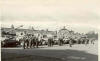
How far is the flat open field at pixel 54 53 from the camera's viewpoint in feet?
3.15

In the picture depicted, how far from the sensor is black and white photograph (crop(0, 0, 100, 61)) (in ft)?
3.15

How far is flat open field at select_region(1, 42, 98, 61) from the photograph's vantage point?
0.96 meters

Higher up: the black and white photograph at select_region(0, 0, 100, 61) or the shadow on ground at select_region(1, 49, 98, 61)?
the black and white photograph at select_region(0, 0, 100, 61)

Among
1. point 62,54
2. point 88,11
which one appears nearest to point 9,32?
point 62,54

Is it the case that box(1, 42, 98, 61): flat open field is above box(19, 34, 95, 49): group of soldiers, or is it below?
below

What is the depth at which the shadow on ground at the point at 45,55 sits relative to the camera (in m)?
0.96

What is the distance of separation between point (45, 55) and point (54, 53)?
0.05 metres

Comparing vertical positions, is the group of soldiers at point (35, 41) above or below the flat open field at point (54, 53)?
above

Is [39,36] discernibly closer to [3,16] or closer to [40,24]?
[40,24]

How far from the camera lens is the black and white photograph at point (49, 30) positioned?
96 centimetres

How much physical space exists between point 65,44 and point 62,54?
52 millimetres

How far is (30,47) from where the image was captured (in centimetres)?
99

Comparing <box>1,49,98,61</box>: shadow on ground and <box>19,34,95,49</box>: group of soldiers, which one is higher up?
<box>19,34,95,49</box>: group of soldiers

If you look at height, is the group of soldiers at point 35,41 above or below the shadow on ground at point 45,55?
above
